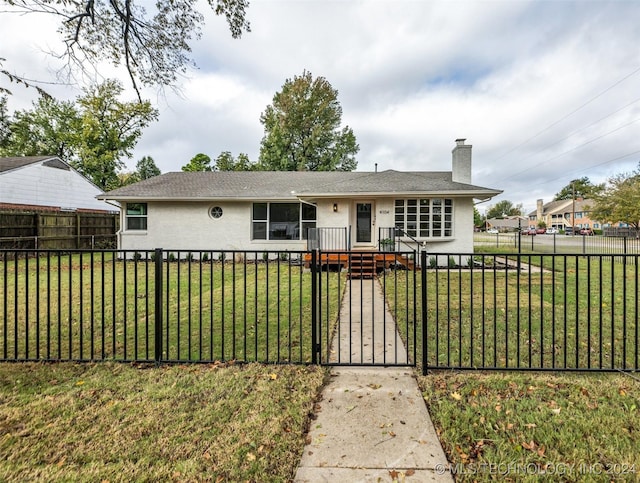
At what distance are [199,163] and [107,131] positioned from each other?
9723mm

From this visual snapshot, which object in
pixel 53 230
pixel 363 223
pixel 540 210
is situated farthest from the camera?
pixel 540 210

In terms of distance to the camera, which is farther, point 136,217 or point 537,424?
point 136,217

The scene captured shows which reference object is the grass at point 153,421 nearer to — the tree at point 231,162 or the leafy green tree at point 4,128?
the leafy green tree at point 4,128

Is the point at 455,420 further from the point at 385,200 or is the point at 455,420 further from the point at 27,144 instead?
the point at 27,144

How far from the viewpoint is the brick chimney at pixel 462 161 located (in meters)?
12.5

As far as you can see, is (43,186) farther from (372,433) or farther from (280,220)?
(372,433)

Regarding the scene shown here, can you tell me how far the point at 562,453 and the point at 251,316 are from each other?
4.27 m

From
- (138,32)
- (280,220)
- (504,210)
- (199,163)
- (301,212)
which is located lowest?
(280,220)

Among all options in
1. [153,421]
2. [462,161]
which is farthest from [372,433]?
[462,161]

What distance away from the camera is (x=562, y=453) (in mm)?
2033

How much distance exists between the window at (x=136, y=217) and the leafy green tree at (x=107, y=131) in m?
14.5

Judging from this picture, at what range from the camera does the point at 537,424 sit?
2.33 meters

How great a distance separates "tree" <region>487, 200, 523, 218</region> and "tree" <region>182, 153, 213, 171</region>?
284 ft

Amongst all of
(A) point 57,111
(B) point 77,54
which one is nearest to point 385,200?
(B) point 77,54
